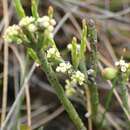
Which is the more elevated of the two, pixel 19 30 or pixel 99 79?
pixel 19 30

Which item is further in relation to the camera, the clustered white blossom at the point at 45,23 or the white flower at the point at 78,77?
the white flower at the point at 78,77

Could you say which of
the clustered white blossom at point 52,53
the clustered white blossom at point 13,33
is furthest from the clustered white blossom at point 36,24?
the clustered white blossom at point 52,53

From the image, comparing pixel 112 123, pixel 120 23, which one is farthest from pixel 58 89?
pixel 120 23

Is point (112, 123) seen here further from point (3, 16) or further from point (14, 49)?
point (3, 16)

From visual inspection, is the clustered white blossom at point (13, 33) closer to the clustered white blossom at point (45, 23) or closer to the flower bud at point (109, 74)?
the clustered white blossom at point (45, 23)

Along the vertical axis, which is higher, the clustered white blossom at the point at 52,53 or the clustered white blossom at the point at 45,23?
the clustered white blossom at the point at 45,23

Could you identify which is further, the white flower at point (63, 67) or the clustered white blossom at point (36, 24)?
the white flower at point (63, 67)

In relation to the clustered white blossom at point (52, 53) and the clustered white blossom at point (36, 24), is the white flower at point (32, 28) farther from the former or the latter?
the clustered white blossom at point (52, 53)

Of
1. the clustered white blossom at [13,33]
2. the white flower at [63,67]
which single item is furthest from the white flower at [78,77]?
the clustered white blossom at [13,33]

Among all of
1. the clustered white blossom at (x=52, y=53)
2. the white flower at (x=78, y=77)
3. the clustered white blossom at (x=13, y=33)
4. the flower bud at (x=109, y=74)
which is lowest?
the flower bud at (x=109, y=74)

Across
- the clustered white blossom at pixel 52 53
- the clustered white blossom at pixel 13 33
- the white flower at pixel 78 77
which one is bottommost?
the white flower at pixel 78 77

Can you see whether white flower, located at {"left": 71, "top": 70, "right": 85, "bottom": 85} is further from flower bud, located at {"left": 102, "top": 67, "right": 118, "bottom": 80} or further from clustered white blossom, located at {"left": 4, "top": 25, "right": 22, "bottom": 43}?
clustered white blossom, located at {"left": 4, "top": 25, "right": 22, "bottom": 43}
